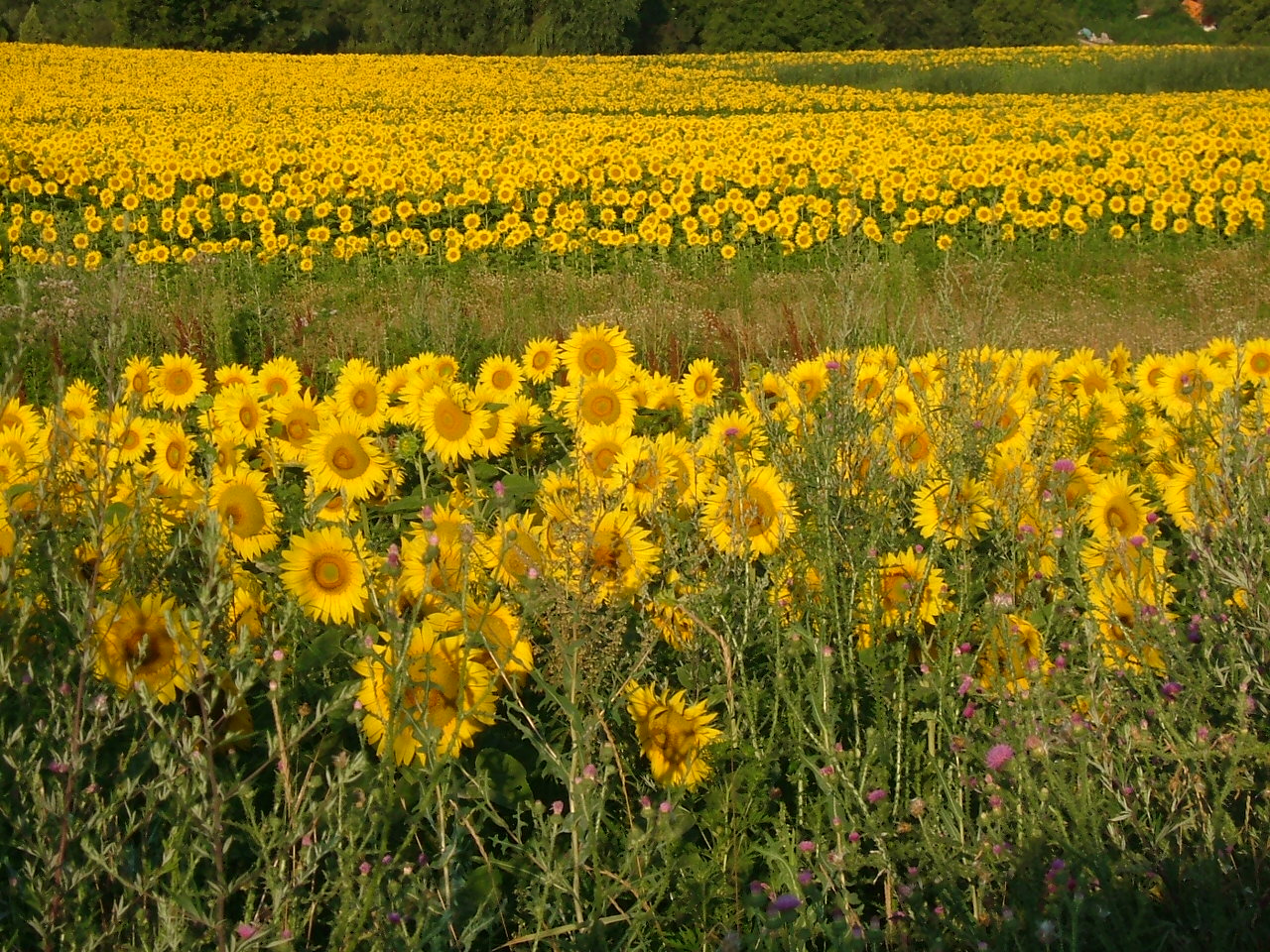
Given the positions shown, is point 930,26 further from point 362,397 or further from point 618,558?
point 618,558

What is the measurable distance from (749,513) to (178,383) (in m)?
2.29

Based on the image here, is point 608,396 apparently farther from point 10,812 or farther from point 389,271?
point 389,271

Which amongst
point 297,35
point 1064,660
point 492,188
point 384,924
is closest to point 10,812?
point 384,924

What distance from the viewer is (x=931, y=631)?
302 centimetres

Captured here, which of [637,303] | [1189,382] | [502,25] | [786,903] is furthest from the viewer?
[502,25]

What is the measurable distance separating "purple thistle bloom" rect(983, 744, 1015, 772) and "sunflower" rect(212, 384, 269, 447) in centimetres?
221

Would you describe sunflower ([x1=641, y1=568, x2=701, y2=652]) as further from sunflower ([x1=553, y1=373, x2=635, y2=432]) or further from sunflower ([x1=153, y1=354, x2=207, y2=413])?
sunflower ([x1=153, y1=354, x2=207, y2=413])

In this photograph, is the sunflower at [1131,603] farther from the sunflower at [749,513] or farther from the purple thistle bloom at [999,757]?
the sunflower at [749,513]

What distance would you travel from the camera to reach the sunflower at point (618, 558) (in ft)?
7.98

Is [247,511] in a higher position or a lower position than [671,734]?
higher

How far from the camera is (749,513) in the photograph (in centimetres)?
273

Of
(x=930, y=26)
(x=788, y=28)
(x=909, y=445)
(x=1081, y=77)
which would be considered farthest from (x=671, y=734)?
(x=930, y=26)

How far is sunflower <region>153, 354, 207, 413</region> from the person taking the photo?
4.04m

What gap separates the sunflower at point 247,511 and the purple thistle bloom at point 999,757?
5.37 feet
